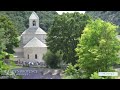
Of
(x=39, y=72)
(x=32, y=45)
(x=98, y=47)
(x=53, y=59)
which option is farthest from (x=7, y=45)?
(x=32, y=45)

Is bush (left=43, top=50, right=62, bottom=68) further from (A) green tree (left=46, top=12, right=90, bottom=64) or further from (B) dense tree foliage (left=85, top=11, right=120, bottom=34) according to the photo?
(B) dense tree foliage (left=85, top=11, right=120, bottom=34)

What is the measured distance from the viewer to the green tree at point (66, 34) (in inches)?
441

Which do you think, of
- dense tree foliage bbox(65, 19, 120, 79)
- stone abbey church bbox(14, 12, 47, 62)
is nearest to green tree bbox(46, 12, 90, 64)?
dense tree foliage bbox(65, 19, 120, 79)

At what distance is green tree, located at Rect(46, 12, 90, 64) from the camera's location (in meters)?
11.2

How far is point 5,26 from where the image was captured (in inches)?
477

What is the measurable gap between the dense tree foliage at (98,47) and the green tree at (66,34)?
0.22m

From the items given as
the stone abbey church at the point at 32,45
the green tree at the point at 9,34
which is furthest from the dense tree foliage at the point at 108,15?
the green tree at the point at 9,34

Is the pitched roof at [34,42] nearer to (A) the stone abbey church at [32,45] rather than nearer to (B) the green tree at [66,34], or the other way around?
(A) the stone abbey church at [32,45]

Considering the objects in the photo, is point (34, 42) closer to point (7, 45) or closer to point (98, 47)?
point (98, 47)

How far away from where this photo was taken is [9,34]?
11531 mm
